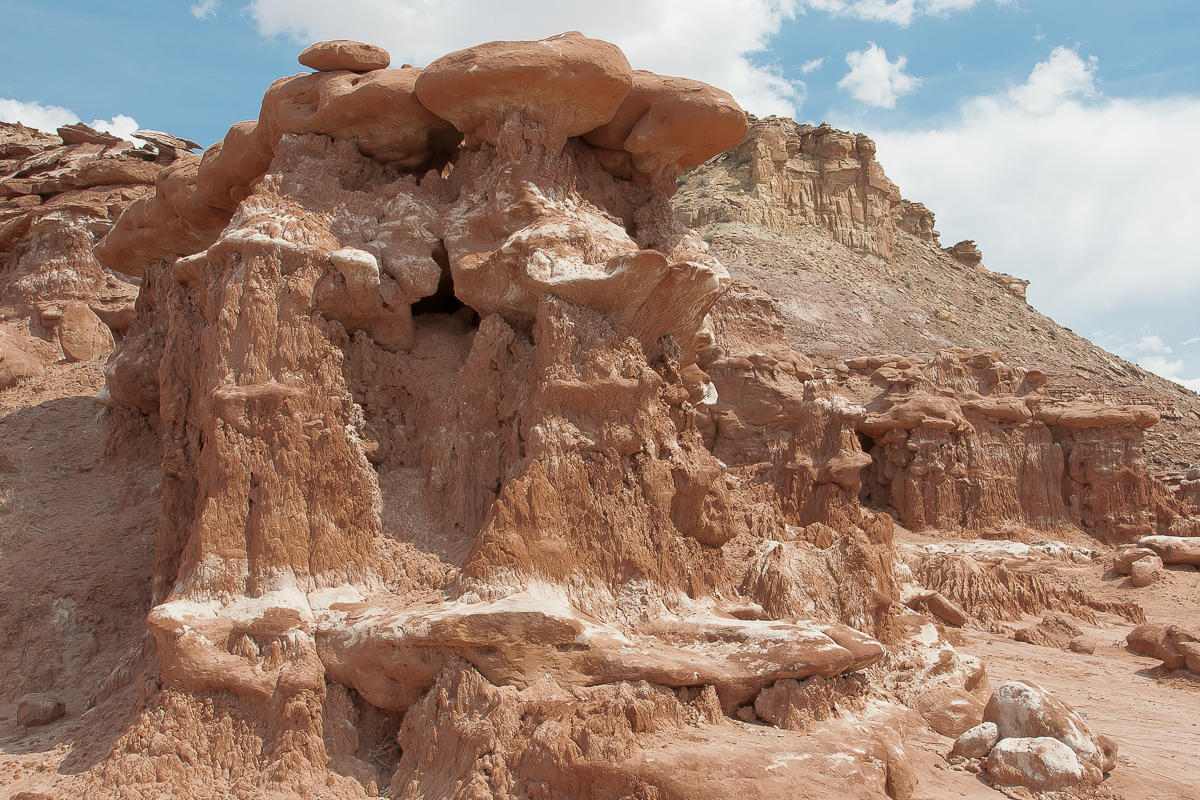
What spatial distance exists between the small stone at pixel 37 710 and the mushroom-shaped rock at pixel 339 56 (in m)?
4.93

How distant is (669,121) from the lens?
6.58m

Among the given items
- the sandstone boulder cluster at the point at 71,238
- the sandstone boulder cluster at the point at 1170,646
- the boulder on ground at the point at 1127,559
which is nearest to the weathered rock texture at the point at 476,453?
the sandstone boulder cluster at the point at 1170,646

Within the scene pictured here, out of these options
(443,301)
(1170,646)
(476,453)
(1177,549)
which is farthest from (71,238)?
(1177,549)

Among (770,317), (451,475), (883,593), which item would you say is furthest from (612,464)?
(770,317)

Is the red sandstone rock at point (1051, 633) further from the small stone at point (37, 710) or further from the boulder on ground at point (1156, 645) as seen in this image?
the small stone at point (37, 710)

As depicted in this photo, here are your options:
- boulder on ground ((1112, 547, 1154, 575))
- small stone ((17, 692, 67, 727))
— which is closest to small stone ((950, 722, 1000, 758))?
small stone ((17, 692, 67, 727))

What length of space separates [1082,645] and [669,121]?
288 inches

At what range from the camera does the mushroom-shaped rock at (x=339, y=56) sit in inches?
253

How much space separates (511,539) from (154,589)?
3.19m

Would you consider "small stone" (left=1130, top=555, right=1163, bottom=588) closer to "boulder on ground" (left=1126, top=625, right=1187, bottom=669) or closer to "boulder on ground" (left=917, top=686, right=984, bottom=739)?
"boulder on ground" (left=1126, top=625, right=1187, bottom=669)

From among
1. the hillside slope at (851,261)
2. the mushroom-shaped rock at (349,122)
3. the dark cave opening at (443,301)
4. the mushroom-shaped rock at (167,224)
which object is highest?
the hillside slope at (851,261)

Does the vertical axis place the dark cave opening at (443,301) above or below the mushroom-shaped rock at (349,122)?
below

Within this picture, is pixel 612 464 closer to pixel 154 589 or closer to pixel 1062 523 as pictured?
pixel 154 589

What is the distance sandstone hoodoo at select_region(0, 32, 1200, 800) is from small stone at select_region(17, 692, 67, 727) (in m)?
0.04
